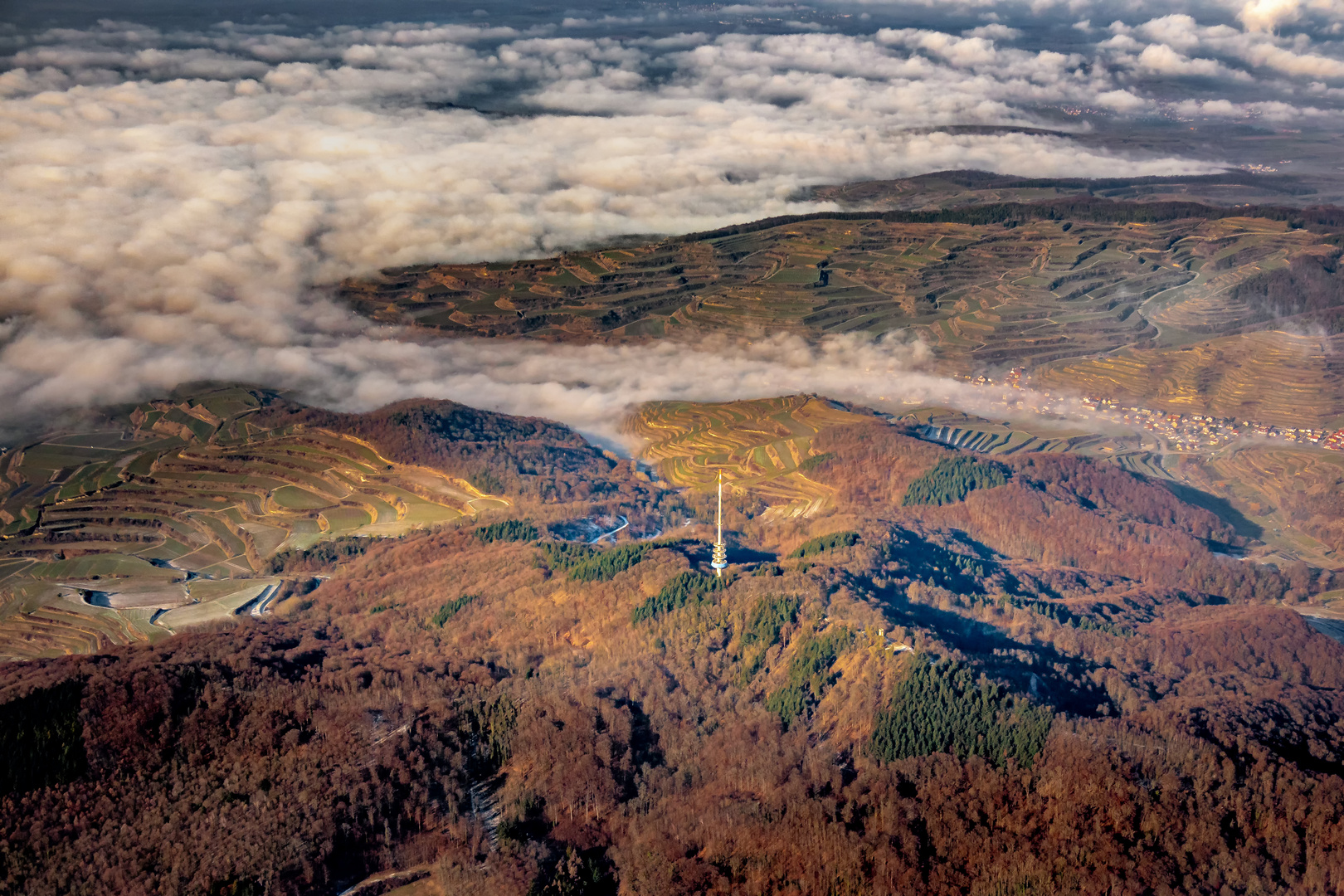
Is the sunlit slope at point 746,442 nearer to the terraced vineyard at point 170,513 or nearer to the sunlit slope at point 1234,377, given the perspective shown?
the terraced vineyard at point 170,513

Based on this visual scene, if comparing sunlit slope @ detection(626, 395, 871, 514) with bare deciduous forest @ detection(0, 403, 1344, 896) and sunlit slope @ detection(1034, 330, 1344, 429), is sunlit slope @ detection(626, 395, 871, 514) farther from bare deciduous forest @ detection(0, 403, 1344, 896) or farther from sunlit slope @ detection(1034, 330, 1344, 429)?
sunlit slope @ detection(1034, 330, 1344, 429)

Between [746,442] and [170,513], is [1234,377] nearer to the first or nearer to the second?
[746,442]

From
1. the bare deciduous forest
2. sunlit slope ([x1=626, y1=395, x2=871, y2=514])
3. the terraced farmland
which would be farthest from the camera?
the terraced farmland

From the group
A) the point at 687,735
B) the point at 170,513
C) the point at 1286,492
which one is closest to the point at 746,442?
the point at 1286,492

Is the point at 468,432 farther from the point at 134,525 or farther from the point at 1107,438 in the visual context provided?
the point at 1107,438

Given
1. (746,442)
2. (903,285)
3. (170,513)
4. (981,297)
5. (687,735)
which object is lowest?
(746,442)

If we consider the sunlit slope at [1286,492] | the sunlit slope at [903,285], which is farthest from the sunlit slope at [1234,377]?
the sunlit slope at [1286,492]

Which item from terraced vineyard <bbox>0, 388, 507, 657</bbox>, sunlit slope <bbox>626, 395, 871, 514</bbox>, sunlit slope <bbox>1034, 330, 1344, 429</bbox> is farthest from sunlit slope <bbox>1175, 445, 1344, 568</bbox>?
terraced vineyard <bbox>0, 388, 507, 657</bbox>
